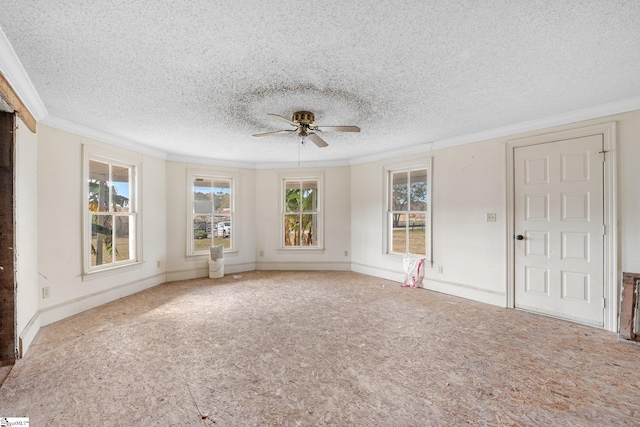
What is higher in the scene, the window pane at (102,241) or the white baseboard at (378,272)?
the window pane at (102,241)

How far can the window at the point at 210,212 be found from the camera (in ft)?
18.3

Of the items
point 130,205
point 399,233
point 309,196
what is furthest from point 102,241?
point 399,233

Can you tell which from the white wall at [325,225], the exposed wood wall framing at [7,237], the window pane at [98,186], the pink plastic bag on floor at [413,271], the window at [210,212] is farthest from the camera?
the white wall at [325,225]

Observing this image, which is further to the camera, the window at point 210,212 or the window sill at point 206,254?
the window at point 210,212

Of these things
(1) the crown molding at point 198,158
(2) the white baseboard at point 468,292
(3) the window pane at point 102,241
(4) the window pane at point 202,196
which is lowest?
(2) the white baseboard at point 468,292

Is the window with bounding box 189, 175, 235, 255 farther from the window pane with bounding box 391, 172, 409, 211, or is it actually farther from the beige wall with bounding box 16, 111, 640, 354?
the window pane with bounding box 391, 172, 409, 211

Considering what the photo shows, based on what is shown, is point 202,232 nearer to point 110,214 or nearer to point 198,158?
point 198,158

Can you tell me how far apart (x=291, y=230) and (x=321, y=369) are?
4239 mm

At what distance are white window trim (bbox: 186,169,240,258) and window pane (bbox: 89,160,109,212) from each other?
1.41 metres

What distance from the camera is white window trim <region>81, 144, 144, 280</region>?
369 cm

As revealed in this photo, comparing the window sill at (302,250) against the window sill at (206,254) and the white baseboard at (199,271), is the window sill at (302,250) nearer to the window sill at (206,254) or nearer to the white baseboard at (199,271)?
the white baseboard at (199,271)

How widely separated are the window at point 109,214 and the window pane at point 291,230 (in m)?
2.82

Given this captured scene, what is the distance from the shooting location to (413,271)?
4906 millimetres

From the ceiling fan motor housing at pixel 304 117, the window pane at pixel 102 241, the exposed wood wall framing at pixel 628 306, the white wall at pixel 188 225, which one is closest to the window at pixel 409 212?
the exposed wood wall framing at pixel 628 306
